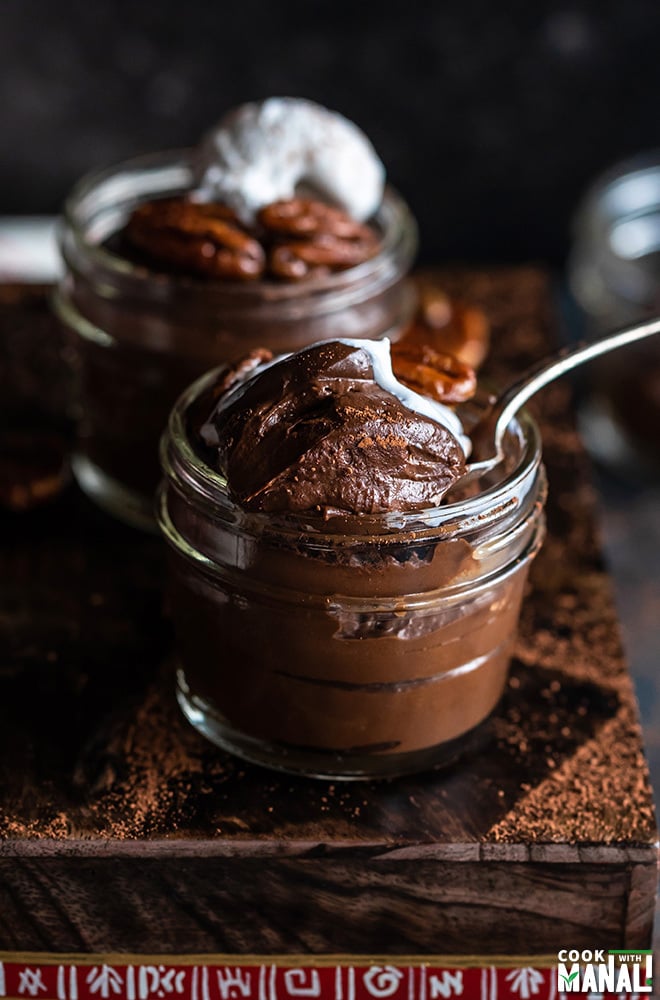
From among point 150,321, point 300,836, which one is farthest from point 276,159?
point 300,836

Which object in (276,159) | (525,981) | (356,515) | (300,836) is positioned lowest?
(525,981)

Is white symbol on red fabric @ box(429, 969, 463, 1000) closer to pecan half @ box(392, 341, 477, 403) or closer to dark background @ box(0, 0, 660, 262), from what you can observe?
pecan half @ box(392, 341, 477, 403)

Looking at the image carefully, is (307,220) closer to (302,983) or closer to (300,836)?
(300,836)

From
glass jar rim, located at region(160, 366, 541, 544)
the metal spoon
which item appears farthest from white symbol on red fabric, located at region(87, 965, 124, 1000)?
the metal spoon

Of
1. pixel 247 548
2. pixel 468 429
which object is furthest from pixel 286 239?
pixel 247 548

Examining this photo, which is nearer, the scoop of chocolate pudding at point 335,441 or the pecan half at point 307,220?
the scoop of chocolate pudding at point 335,441

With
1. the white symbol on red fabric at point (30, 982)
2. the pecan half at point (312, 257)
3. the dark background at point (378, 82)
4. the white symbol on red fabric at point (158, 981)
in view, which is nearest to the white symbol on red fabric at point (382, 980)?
the white symbol on red fabric at point (158, 981)

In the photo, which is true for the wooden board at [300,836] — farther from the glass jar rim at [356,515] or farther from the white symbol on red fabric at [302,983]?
the glass jar rim at [356,515]
